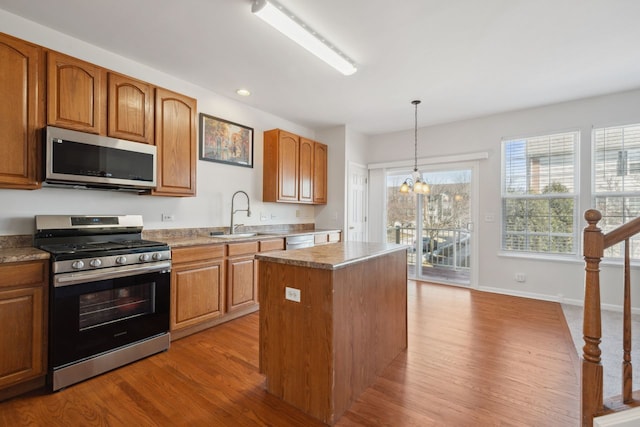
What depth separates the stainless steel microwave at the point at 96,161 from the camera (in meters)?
2.21

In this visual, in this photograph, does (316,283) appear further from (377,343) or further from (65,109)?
(65,109)

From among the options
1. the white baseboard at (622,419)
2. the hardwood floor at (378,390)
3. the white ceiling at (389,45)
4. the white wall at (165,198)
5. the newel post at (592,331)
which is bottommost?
the hardwood floor at (378,390)

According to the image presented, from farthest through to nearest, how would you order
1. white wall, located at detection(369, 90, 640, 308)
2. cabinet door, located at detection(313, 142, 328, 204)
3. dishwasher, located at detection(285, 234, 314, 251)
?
1. cabinet door, located at detection(313, 142, 328, 204)
2. dishwasher, located at detection(285, 234, 314, 251)
3. white wall, located at detection(369, 90, 640, 308)

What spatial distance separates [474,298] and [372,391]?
280cm

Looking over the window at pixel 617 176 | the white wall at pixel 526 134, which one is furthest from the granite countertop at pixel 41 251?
the window at pixel 617 176

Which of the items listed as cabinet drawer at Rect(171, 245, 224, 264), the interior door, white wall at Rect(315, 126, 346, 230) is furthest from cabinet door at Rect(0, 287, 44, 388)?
the interior door

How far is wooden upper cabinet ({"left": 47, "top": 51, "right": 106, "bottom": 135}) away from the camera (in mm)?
2244

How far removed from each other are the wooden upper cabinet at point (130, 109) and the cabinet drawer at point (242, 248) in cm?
133

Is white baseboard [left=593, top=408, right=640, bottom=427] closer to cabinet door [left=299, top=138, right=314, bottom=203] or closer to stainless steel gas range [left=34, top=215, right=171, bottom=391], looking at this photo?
stainless steel gas range [left=34, top=215, right=171, bottom=391]

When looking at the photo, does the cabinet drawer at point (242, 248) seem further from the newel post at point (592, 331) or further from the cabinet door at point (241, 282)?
the newel post at point (592, 331)

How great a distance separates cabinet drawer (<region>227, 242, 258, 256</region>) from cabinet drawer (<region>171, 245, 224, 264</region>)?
0.11m

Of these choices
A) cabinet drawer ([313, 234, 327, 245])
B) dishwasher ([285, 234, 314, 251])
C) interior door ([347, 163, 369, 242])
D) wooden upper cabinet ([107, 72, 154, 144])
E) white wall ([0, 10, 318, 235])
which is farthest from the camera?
interior door ([347, 163, 369, 242])

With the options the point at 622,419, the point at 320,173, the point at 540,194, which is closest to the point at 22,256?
the point at 622,419

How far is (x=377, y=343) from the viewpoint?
7.18 feet
